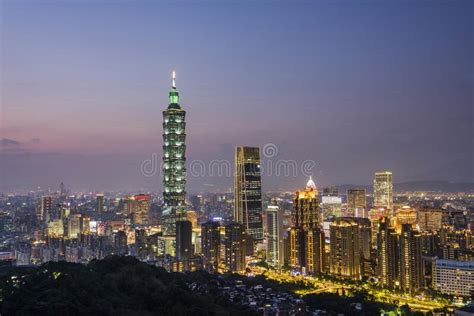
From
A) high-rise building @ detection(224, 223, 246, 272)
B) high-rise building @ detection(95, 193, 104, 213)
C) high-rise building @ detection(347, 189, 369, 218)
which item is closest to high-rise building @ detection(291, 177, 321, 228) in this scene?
high-rise building @ detection(224, 223, 246, 272)

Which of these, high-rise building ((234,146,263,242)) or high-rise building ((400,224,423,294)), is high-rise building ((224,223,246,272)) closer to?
high-rise building ((400,224,423,294))

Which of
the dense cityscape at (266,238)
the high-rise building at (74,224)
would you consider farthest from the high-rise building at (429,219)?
the high-rise building at (74,224)

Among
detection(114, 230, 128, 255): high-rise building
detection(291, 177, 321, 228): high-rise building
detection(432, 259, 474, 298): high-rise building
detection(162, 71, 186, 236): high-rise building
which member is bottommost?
detection(432, 259, 474, 298): high-rise building

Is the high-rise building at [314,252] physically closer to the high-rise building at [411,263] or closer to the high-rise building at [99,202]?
the high-rise building at [411,263]

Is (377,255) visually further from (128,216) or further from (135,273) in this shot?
(128,216)

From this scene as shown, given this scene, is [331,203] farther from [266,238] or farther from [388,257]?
[388,257]

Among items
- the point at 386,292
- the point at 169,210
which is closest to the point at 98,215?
the point at 169,210
